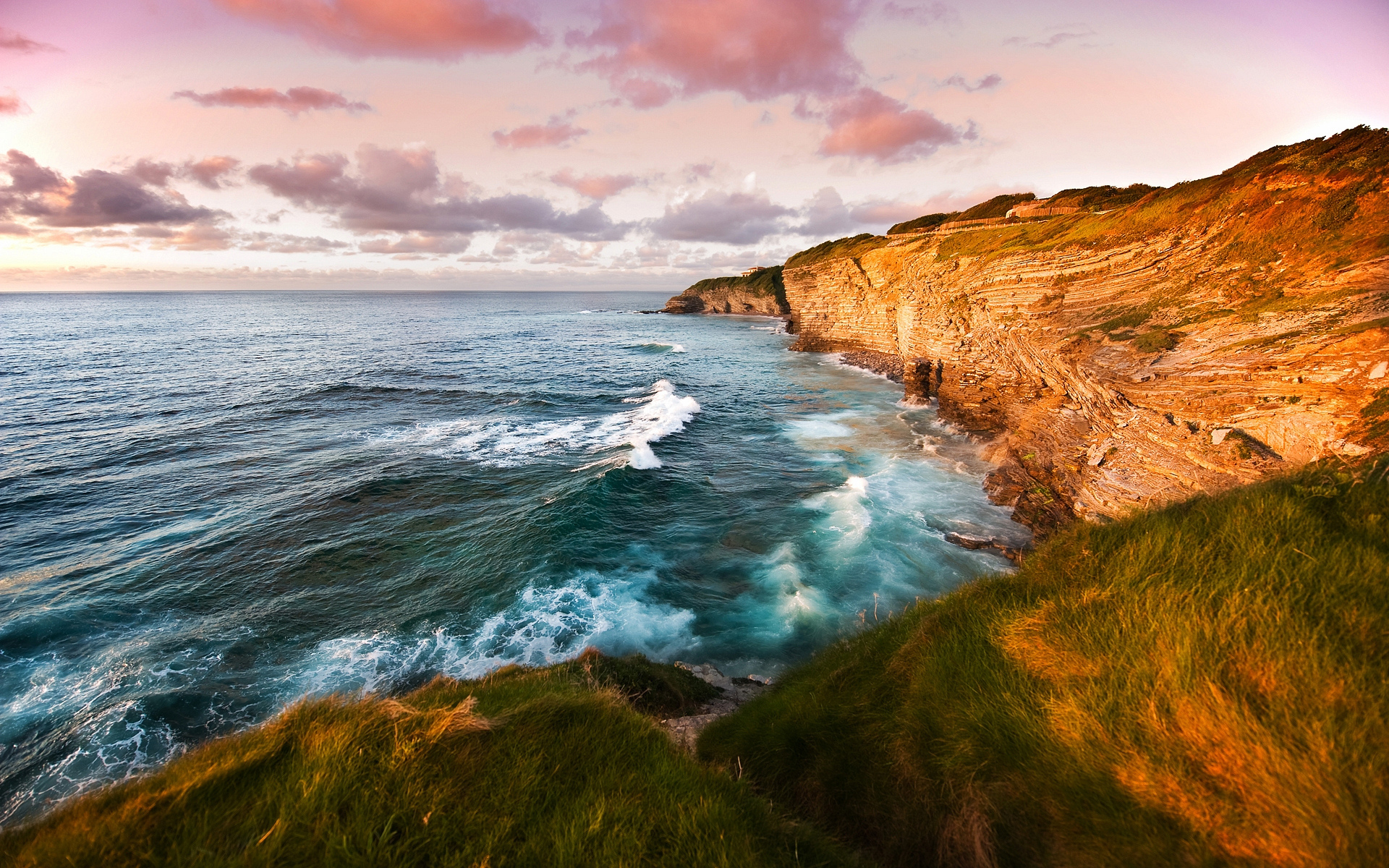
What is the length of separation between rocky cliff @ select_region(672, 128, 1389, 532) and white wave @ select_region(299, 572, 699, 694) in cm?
1211

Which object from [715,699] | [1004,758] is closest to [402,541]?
[715,699]

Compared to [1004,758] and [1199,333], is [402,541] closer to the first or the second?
[1004,758]

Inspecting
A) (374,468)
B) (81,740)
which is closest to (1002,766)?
(81,740)

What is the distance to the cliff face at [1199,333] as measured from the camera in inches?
460

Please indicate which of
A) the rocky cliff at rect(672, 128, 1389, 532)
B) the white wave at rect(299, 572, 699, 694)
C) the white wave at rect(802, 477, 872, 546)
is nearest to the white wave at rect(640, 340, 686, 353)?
the rocky cliff at rect(672, 128, 1389, 532)

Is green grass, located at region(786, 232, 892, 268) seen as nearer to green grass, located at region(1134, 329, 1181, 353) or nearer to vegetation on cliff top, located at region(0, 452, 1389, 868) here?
green grass, located at region(1134, 329, 1181, 353)

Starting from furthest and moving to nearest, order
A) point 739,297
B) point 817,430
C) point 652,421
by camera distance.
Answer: point 739,297, point 652,421, point 817,430

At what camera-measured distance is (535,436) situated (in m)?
33.6

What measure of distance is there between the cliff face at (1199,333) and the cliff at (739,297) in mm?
95308

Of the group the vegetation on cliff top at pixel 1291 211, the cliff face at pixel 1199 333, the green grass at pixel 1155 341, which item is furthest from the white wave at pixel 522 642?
the vegetation on cliff top at pixel 1291 211

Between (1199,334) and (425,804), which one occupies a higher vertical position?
(1199,334)

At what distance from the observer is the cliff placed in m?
131

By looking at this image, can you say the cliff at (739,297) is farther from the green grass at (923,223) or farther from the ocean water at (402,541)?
the ocean water at (402,541)

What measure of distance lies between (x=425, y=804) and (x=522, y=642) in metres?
11.3
